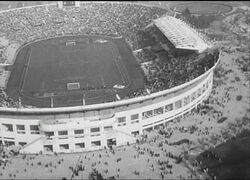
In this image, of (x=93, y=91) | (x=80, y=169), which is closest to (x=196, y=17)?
(x=93, y=91)

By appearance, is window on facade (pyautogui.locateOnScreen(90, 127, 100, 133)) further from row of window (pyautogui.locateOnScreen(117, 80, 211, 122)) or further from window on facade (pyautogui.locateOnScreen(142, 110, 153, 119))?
window on facade (pyautogui.locateOnScreen(142, 110, 153, 119))

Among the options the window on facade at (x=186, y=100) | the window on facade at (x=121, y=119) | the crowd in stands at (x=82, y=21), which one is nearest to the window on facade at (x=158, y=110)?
the window on facade at (x=186, y=100)

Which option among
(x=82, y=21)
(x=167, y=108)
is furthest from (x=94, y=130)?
(x=82, y=21)

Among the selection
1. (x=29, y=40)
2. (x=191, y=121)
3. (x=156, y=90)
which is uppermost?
(x=156, y=90)

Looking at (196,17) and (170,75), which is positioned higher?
(170,75)

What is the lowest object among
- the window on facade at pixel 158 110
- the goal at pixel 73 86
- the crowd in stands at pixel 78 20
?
the crowd in stands at pixel 78 20

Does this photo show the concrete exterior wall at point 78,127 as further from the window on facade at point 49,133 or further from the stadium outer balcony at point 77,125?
the window on facade at point 49,133

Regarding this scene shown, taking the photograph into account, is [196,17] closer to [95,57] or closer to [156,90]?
[95,57]

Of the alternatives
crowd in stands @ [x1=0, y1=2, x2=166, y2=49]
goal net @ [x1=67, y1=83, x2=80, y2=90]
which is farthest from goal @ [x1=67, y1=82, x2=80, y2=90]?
crowd in stands @ [x1=0, y1=2, x2=166, y2=49]
